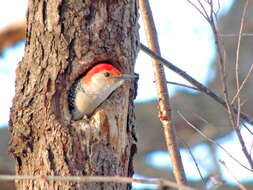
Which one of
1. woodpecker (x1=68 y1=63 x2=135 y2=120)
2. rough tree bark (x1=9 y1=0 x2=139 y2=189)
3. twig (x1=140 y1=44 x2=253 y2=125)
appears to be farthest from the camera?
woodpecker (x1=68 y1=63 x2=135 y2=120)

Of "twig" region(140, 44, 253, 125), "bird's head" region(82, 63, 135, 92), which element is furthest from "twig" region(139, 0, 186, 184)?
"bird's head" region(82, 63, 135, 92)

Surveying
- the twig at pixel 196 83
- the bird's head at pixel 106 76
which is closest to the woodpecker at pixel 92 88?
the bird's head at pixel 106 76

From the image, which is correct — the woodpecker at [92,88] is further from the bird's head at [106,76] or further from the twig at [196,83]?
the twig at [196,83]

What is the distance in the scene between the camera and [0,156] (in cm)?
868

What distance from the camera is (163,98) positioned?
495 cm

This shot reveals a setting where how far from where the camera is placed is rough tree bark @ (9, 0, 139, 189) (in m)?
4.20

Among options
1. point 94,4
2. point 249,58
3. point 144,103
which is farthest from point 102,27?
point 249,58

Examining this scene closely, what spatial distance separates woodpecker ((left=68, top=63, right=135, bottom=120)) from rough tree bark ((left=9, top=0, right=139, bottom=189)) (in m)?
0.07

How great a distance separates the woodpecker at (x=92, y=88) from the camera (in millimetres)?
4652

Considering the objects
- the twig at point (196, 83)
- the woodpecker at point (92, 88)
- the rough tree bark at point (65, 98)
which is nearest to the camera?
the rough tree bark at point (65, 98)

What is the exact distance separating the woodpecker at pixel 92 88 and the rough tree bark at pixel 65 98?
7 cm

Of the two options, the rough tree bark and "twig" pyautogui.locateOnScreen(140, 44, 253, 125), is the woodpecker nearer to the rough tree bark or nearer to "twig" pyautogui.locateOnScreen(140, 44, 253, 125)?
the rough tree bark

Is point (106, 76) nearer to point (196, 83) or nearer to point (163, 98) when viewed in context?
point (163, 98)

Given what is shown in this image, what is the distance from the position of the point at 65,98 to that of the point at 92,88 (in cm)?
56
